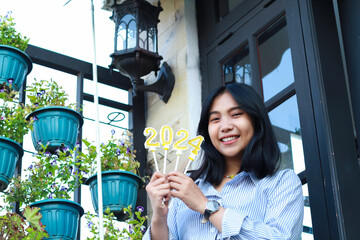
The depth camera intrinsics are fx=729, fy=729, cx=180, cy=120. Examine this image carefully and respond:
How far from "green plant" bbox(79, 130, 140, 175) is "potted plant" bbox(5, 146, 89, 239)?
0.05 m

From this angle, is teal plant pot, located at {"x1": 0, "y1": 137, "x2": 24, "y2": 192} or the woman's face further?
teal plant pot, located at {"x1": 0, "y1": 137, "x2": 24, "y2": 192}

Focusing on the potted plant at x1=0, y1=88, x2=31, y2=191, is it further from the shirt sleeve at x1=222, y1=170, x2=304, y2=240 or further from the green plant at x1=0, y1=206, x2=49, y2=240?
the shirt sleeve at x1=222, y1=170, x2=304, y2=240

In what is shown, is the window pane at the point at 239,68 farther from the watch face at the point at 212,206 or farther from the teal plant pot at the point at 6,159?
the watch face at the point at 212,206

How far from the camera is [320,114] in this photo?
2.91m

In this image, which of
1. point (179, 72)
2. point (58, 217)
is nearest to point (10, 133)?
point (58, 217)

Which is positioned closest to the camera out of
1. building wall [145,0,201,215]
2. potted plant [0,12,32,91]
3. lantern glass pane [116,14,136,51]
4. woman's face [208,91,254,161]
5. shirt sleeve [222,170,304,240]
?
shirt sleeve [222,170,304,240]

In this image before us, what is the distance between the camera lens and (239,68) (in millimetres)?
3629

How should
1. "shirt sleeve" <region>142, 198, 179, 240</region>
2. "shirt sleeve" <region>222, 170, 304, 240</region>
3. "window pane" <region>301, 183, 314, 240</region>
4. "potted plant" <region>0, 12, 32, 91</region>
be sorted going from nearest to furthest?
"shirt sleeve" <region>222, 170, 304, 240</region> → "shirt sleeve" <region>142, 198, 179, 240</region> → "window pane" <region>301, 183, 314, 240</region> → "potted plant" <region>0, 12, 32, 91</region>

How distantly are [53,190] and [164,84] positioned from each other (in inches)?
37.1

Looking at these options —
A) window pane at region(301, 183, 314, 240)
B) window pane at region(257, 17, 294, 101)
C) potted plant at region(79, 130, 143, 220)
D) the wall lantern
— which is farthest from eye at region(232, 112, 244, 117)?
the wall lantern

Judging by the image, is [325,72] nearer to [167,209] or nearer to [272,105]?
[272,105]

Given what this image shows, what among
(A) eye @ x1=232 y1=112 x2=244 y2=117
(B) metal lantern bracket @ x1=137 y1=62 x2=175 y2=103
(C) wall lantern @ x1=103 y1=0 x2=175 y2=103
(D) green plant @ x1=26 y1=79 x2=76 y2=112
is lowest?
(A) eye @ x1=232 y1=112 x2=244 y2=117

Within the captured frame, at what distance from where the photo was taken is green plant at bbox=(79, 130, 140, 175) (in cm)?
361

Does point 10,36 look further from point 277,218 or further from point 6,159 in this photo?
point 277,218
